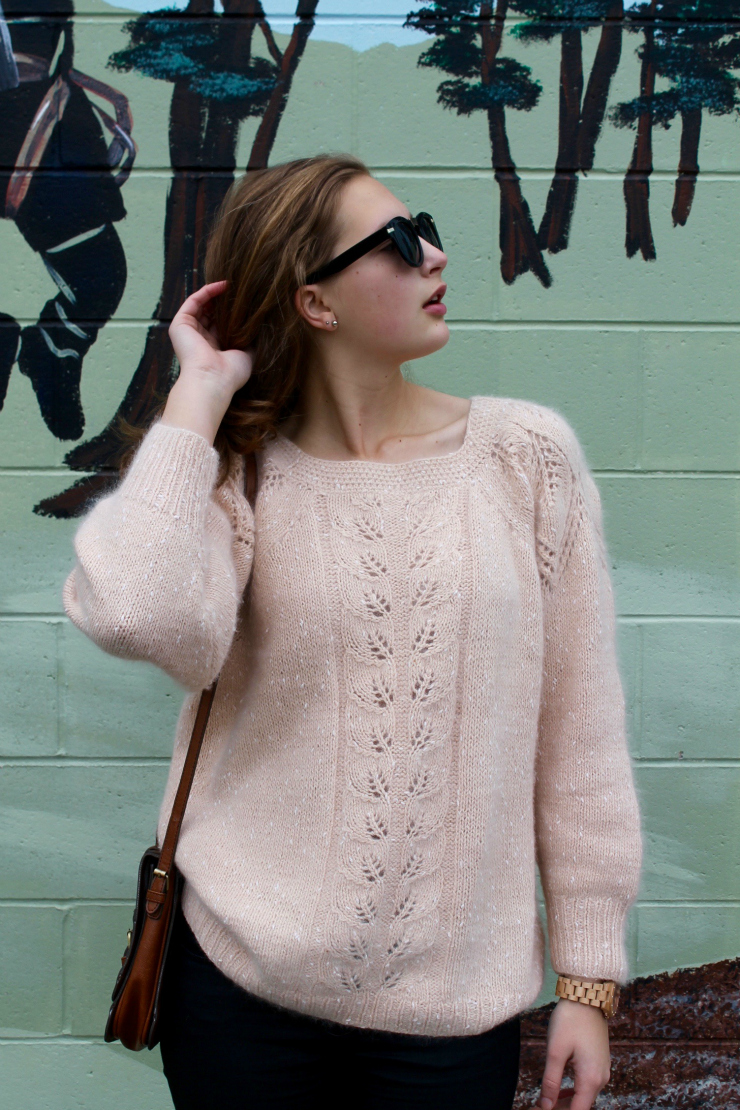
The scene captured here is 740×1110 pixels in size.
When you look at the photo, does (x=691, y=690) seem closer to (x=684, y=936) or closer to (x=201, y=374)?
(x=684, y=936)

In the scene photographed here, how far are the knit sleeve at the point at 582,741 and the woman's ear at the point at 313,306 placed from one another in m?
0.36

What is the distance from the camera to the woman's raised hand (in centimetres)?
123

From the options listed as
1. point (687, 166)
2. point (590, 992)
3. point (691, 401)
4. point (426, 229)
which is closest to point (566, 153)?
point (687, 166)

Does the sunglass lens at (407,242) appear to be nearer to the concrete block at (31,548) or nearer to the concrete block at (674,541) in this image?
the concrete block at (674,541)

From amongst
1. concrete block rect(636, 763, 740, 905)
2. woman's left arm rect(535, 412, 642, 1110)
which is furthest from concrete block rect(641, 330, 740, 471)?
woman's left arm rect(535, 412, 642, 1110)

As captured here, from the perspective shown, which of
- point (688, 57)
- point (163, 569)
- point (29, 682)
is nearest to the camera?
point (163, 569)

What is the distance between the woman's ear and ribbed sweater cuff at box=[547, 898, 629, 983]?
0.91 metres

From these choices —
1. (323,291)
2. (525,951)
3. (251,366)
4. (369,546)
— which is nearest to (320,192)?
(323,291)

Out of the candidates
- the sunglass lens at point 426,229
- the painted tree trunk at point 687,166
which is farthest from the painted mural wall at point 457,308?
the sunglass lens at point 426,229

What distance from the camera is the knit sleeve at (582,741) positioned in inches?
47.9

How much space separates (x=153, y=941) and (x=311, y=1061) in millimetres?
279

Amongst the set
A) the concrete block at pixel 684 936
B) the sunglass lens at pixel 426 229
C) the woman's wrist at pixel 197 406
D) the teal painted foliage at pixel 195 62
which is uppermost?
the teal painted foliage at pixel 195 62

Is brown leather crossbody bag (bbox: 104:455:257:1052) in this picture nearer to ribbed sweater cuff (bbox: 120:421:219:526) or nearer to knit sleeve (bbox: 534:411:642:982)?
ribbed sweater cuff (bbox: 120:421:219:526)

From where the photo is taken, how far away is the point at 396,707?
117 centimetres
